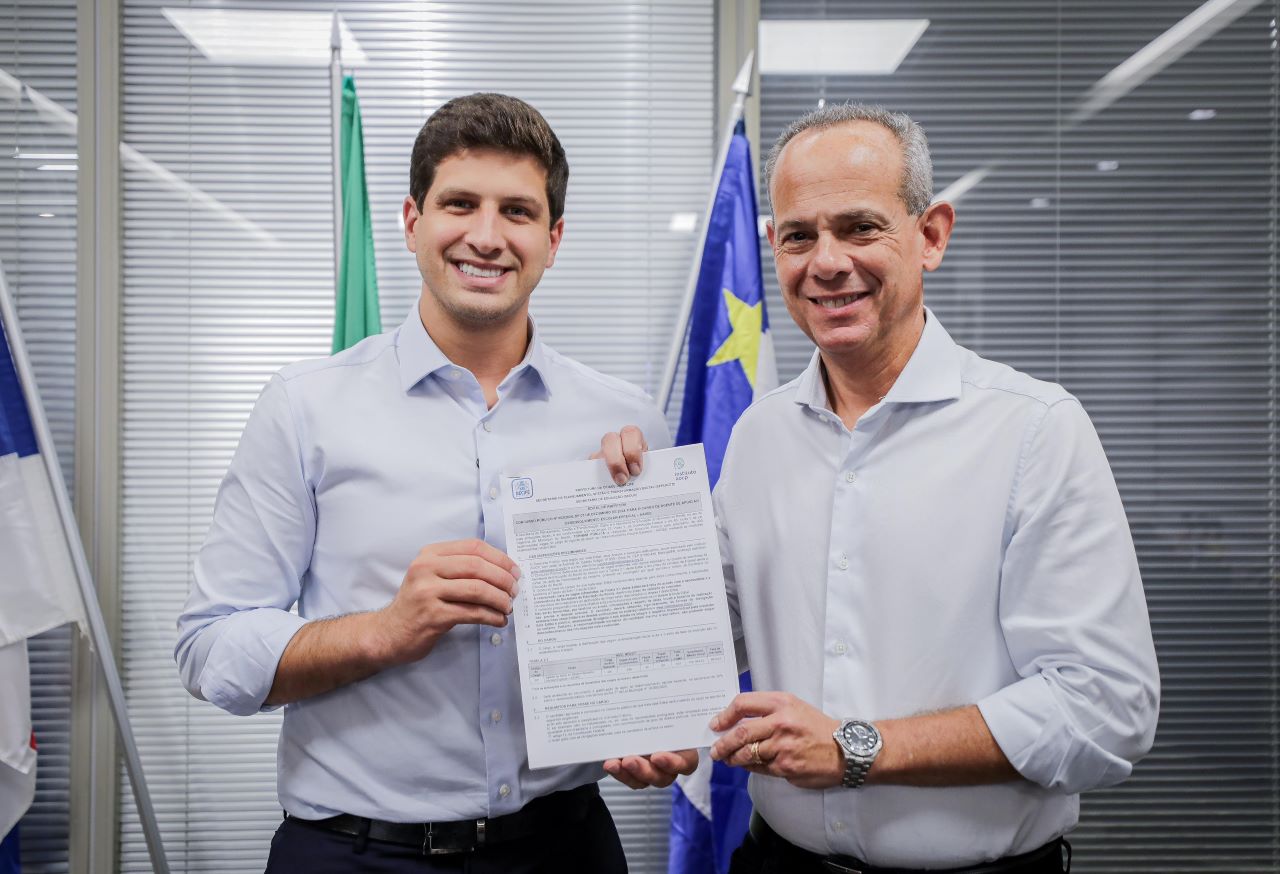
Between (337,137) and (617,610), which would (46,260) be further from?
(617,610)

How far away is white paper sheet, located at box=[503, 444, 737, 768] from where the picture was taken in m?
1.29

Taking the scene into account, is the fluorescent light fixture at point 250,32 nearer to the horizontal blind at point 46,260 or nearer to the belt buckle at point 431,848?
the horizontal blind at point 46,260

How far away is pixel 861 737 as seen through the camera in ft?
3.91

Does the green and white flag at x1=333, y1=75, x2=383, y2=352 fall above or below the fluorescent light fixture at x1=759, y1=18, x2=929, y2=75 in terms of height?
below

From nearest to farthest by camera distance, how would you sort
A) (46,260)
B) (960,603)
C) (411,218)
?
(960,603) → (411,218) → (46,260)

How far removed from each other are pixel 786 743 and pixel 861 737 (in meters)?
0.11

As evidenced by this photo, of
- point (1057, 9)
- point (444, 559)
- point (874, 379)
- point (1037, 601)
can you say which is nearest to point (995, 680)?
point (1037, 601)

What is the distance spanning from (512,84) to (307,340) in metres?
1.03

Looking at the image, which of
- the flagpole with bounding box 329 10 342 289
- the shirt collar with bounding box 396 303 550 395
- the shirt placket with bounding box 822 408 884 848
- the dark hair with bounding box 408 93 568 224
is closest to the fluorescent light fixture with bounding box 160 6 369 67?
the flagpole with bounding box 329 10 342 289

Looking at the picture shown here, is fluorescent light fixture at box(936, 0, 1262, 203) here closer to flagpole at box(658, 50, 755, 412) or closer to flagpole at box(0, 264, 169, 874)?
flagpole at box(658, 50, 755, 412)

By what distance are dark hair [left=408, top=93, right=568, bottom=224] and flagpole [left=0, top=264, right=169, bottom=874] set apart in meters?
1.49

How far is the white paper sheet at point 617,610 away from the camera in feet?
4.23

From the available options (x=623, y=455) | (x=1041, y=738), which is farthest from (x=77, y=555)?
Result: (x=1041, y=738)

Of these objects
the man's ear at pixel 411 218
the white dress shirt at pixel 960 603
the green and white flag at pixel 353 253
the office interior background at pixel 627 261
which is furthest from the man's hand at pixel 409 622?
the office interior background at pixel 627 261
